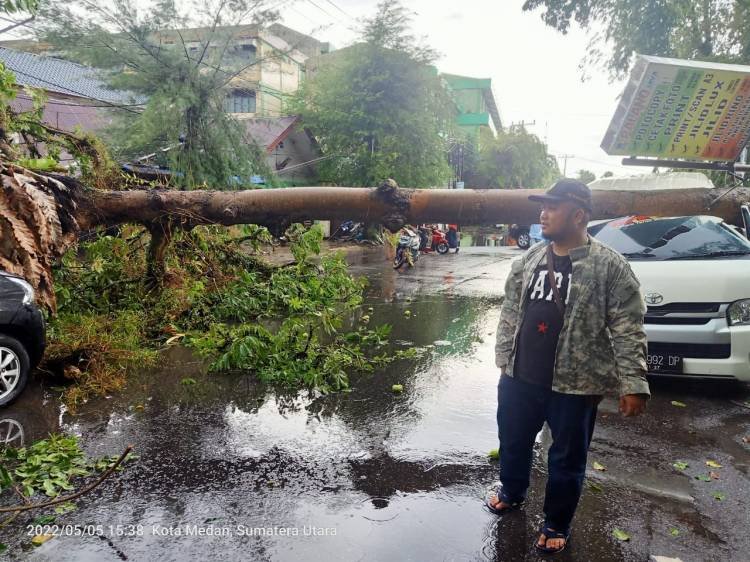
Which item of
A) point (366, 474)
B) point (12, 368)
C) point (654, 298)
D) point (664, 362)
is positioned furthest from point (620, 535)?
point (12, 368)

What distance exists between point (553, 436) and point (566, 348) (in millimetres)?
509

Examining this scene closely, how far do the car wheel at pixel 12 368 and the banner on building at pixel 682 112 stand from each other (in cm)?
542

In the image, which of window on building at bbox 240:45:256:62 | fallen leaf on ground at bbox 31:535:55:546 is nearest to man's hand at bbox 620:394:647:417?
fallen leaf on ground at bbox 31:535:55:546

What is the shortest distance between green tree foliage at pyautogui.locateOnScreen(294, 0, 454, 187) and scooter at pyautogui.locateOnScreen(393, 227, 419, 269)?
8.34 metres

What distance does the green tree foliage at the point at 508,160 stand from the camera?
46.8 metres

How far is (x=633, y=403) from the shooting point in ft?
8.96

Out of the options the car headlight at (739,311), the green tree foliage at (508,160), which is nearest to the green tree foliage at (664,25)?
the car headlight at (739,311)

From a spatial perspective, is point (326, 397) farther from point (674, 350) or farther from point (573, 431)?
point (674, 350)

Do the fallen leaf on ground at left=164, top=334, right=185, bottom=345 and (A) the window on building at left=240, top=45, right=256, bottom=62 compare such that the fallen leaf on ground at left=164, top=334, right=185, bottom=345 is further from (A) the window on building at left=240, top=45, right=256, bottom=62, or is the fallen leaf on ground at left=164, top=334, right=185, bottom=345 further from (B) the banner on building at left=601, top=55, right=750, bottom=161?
(A) the window on building at left=240, top=45, right=256, bottom=62

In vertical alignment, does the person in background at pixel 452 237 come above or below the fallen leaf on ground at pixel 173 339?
below

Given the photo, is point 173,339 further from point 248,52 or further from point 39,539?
point 248,52

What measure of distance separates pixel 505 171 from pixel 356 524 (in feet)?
154

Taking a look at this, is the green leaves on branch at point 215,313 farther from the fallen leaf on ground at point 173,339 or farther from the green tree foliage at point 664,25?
the green tree foliage at point 664,25

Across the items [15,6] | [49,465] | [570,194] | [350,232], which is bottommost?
[350,232]
